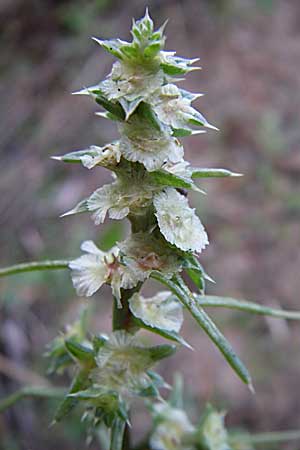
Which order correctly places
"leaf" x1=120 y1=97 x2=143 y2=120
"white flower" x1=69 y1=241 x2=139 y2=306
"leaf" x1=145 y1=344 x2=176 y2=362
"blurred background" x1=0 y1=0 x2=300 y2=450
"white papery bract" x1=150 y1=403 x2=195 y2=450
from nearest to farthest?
"leaf" x1=120 y1=97 x2=143 y2=120 → "white flower" x1=69 y1=241 x2=139 y2=306 → "leaf" x1=145 y1=344 x2=176 y2=362 → "white papery bract" x1=150 y1=403 x2=195 y2=450 → "blurred background" x1=0 y1=0 x2=300 y2=450

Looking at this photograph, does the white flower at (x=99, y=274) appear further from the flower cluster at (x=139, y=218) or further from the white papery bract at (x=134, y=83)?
the white papery bract at (x=134, y=83)

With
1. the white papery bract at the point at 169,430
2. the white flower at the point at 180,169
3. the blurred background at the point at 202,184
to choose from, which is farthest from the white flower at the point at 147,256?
the blurred background at the point at 202,184

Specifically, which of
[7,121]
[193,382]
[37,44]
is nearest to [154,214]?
[193,382]

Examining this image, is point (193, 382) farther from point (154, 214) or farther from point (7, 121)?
point (7, 121)

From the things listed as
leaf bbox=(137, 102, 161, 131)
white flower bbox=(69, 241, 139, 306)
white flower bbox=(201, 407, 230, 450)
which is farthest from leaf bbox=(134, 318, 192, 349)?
white flower bbox=(201, 407, 230, 450)

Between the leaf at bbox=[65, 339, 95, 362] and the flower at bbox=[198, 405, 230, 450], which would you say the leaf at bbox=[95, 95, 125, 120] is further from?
the flower at bbox=[198, 405, 230, 450]

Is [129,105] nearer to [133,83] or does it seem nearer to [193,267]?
[133,83]
